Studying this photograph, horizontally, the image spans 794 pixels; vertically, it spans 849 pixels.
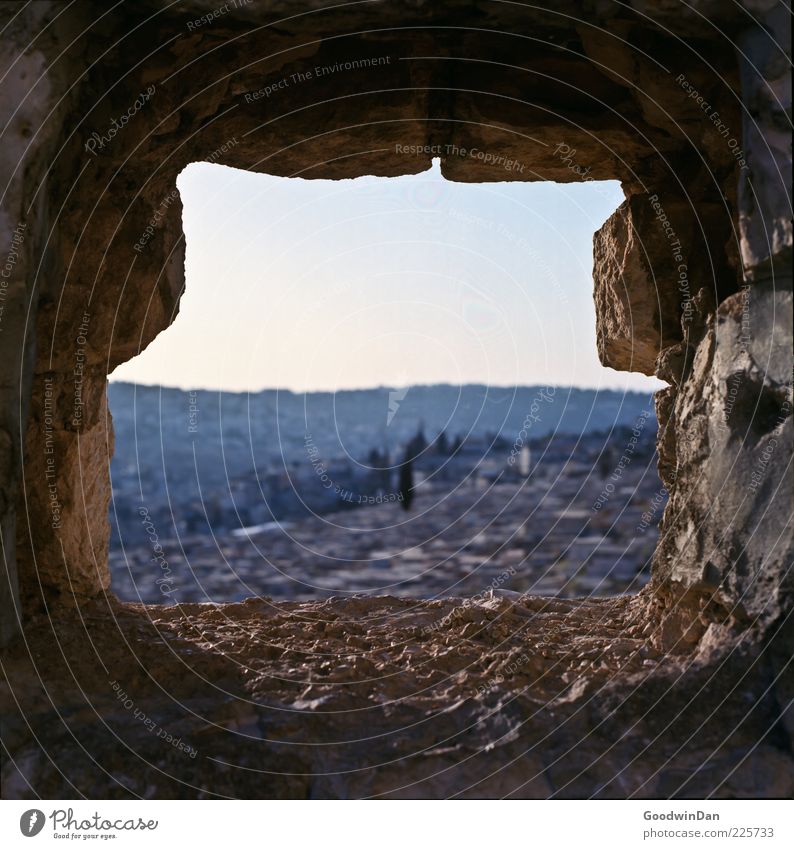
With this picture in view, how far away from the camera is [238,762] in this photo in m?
3.30

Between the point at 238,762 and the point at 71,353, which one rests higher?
the point at 71,353

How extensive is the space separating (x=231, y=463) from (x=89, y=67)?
13.0 meters

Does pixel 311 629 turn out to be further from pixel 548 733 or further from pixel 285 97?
pixel 285 97

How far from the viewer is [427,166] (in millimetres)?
4930

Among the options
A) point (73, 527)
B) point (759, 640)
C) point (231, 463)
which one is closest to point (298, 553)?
point (231, 463)

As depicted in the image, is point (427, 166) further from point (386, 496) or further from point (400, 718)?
point (386, 496)

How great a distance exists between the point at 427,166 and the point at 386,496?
6.24 metres

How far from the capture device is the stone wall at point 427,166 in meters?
3.47
